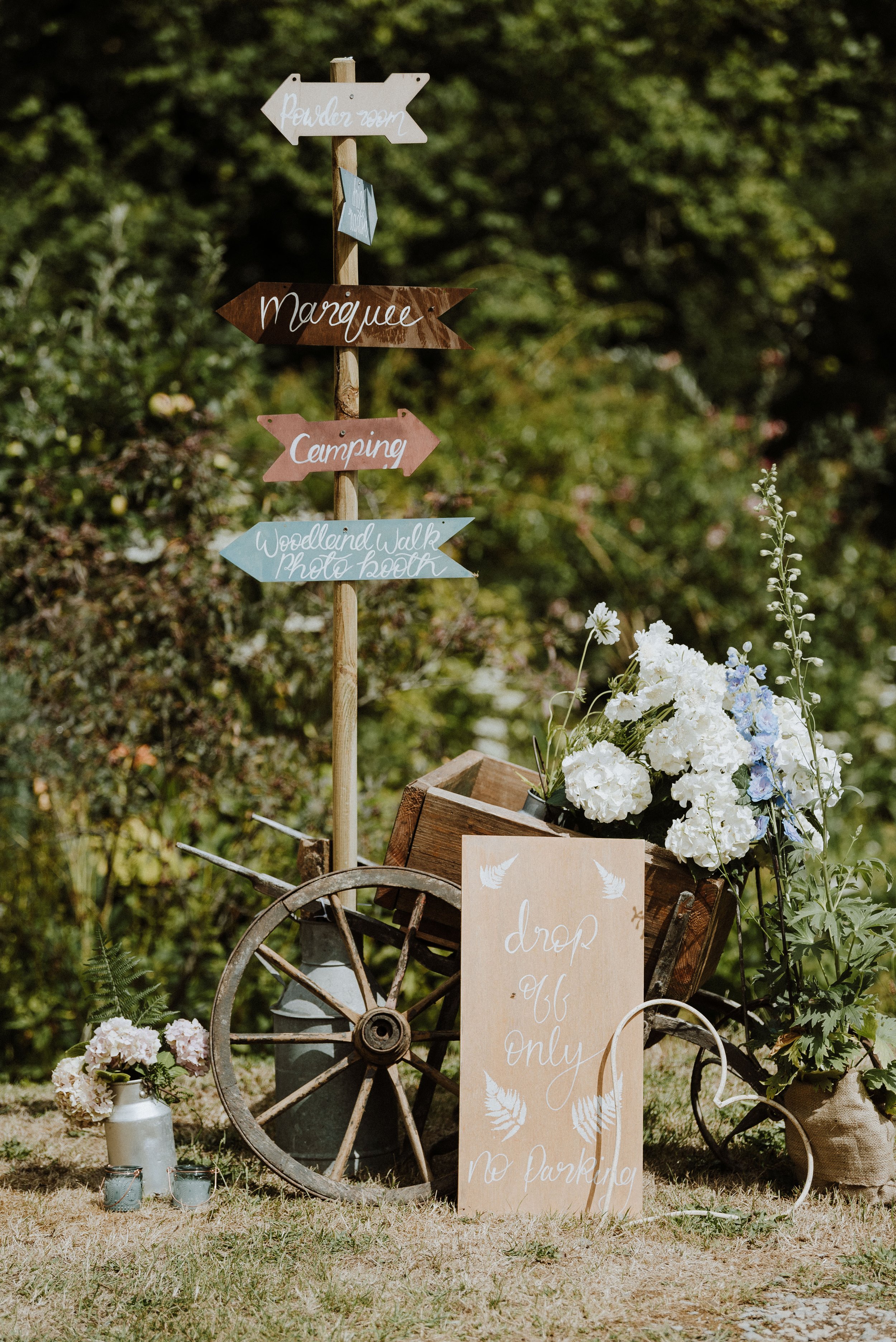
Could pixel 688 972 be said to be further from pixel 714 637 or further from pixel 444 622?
pixel 714 637

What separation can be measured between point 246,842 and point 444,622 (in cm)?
116

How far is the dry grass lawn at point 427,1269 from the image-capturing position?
216 centimetres

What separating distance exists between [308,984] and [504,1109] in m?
0.56

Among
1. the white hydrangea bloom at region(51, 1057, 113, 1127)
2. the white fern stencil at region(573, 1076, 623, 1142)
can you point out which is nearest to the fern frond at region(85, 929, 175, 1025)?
the white hydrangea bloom at region(51, 1057, 113, 1127)

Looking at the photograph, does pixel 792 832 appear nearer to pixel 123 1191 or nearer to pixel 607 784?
pixel 607 784

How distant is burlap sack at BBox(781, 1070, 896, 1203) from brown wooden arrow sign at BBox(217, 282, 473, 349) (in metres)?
2.02

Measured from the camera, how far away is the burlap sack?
267 cm

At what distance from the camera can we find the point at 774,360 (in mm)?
7617

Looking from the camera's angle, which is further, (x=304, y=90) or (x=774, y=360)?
(x=774, y=360)

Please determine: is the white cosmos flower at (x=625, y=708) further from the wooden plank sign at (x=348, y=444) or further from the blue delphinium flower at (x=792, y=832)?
the wooden plank sign at (x=348, y=444)

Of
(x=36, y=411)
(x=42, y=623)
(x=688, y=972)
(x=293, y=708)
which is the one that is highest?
(x=36, y=411)

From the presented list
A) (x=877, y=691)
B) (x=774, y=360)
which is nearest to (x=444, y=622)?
(x=877, y=691)

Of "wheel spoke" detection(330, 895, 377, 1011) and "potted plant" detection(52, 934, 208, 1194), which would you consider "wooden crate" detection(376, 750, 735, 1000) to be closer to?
"wheel spoke" detection(330, 895, 377, 1011)

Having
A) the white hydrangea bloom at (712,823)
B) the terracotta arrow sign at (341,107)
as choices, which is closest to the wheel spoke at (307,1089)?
the white hydrangea bloom at (712,823)
